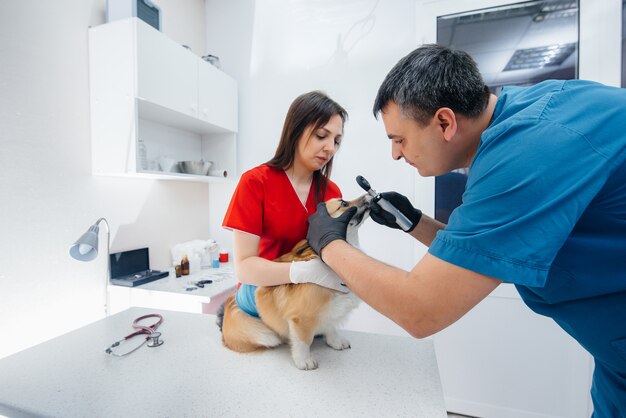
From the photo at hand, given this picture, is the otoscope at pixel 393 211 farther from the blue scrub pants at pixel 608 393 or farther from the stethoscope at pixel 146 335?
the stethoscope at pixel 146 335

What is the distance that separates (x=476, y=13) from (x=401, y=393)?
2.50m

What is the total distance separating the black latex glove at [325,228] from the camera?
3.02ft

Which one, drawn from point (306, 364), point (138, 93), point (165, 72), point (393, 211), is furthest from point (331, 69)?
point (306, 364)

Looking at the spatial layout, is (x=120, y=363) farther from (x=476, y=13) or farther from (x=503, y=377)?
(x=476, y=13)

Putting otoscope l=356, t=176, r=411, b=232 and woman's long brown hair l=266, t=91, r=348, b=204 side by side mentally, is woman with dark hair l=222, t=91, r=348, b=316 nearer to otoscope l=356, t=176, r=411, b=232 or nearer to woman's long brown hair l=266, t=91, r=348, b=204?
woman's long brown hair l=266, t=91, r=348, b=204

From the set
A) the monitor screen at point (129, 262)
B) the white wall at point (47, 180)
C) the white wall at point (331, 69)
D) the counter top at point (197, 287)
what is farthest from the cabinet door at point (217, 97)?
the counter top at point (197, 287)

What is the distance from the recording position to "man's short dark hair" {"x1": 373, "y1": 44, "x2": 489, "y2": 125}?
717mm

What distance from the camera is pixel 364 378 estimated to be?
3.03ft

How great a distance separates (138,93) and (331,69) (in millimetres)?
1518

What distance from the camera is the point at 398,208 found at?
116 cm

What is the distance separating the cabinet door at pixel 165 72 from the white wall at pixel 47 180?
40 cm

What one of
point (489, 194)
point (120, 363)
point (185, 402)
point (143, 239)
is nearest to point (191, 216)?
point (143, 239)

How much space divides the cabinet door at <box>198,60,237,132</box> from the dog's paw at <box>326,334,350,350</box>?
1981 mm

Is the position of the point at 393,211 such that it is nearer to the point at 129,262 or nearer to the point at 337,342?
the point at 337,342
